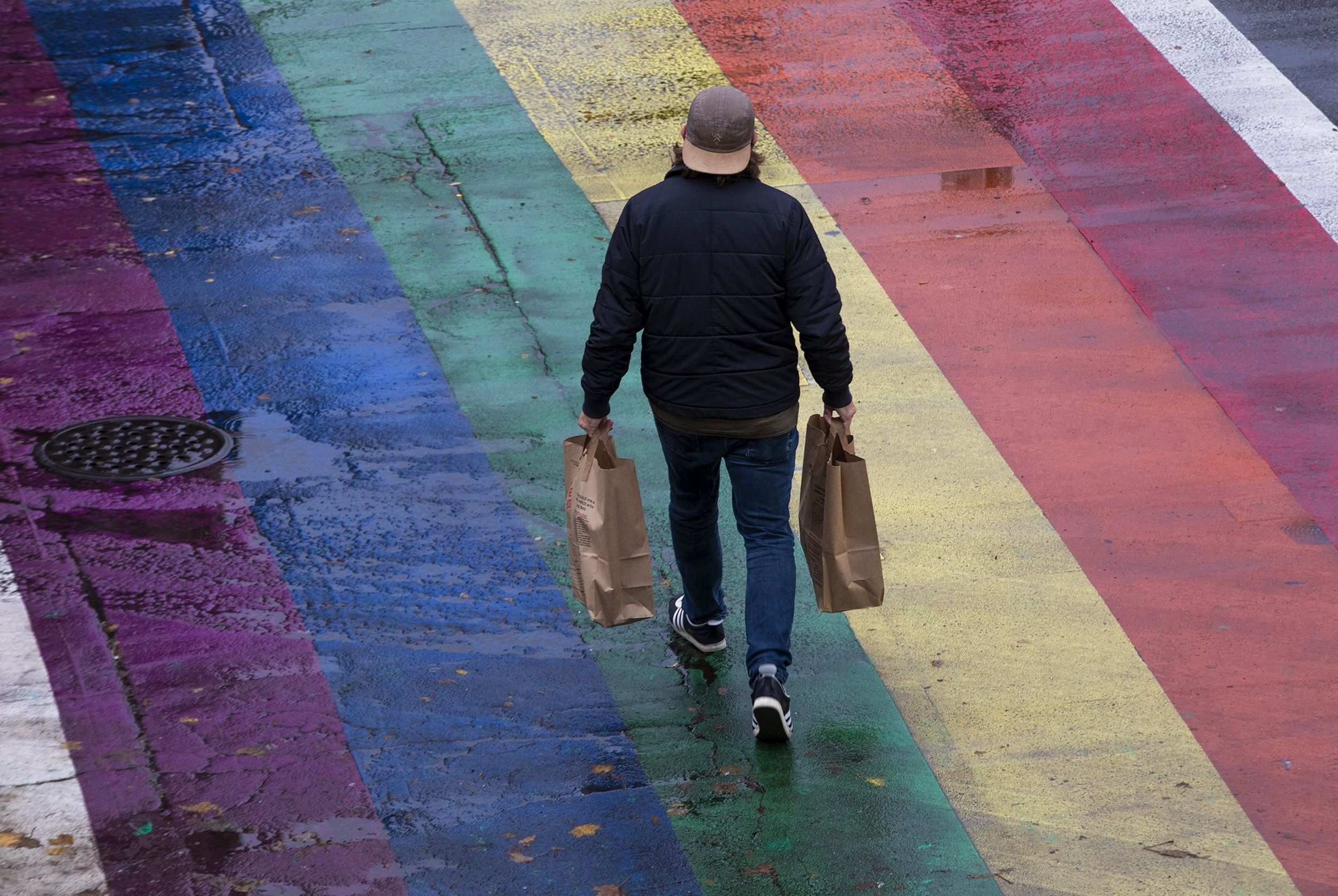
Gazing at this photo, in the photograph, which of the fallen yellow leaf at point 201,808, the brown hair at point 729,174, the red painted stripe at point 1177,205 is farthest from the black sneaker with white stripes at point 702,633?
the red painted stripe at point 1177,205

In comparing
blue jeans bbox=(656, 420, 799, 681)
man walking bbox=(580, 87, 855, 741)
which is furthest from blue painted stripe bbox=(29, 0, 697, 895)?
man walking bbox=(580, 87, 855, 741)

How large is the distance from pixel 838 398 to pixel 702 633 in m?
1.13

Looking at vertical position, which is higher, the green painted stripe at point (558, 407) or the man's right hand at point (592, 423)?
the man's right hand at point (592, 423)

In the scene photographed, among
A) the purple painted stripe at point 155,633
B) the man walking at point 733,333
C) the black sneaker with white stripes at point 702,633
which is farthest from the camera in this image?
the black sneaker with white stripes at point 702,633

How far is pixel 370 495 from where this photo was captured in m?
6.59

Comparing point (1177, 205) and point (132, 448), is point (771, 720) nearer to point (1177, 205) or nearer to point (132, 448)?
point (132, 448)

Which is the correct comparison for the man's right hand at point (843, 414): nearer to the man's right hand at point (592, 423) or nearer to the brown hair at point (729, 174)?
the man's right hand at point (592, 423)

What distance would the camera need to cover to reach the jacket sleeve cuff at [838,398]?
16.7ft

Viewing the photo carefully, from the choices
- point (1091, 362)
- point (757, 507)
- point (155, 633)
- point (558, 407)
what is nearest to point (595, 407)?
point (757, 507)

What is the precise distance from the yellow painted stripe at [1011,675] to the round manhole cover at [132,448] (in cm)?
278

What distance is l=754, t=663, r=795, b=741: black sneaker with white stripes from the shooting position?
5148mm

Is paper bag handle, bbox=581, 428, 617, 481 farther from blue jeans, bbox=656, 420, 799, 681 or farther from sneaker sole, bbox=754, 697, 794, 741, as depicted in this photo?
sneaker sole, bbox=754, 697, 794, 741

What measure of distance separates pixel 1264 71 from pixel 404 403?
635 cm

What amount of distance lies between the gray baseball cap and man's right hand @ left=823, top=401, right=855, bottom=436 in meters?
0.84
